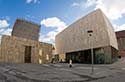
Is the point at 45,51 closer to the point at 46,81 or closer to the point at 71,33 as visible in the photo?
the point at 71,33

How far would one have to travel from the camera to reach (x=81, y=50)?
44.3 meters

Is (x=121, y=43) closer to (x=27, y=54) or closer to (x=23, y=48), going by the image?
(x=27, y=54)

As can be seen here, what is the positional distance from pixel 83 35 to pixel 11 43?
19274 mm

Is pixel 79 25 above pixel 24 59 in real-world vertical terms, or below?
above

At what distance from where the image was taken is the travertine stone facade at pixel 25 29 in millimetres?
50119

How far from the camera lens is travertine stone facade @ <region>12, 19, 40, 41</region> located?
50119 mm

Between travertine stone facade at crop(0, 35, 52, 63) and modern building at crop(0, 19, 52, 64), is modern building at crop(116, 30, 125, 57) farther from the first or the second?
travertine stone facade at crop(0, 35, 52, 63)

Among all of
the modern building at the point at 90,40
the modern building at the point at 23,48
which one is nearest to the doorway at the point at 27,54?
the modern building at the point at 23,48

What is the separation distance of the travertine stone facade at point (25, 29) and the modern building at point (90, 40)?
9461 mm

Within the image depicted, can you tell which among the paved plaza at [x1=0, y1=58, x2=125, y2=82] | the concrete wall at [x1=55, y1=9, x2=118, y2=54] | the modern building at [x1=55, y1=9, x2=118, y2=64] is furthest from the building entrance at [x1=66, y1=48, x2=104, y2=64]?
the paved plaza at [x1=0, y1=58, x2=125, y2=82]

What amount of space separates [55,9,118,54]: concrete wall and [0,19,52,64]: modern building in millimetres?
8120

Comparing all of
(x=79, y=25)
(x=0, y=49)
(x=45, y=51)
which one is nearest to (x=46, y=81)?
(x=0, y=49)

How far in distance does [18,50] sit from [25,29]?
16.3 metres

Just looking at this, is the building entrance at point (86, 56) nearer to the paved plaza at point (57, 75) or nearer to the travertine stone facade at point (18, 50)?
the travertine stone facade at point (18, 50)
